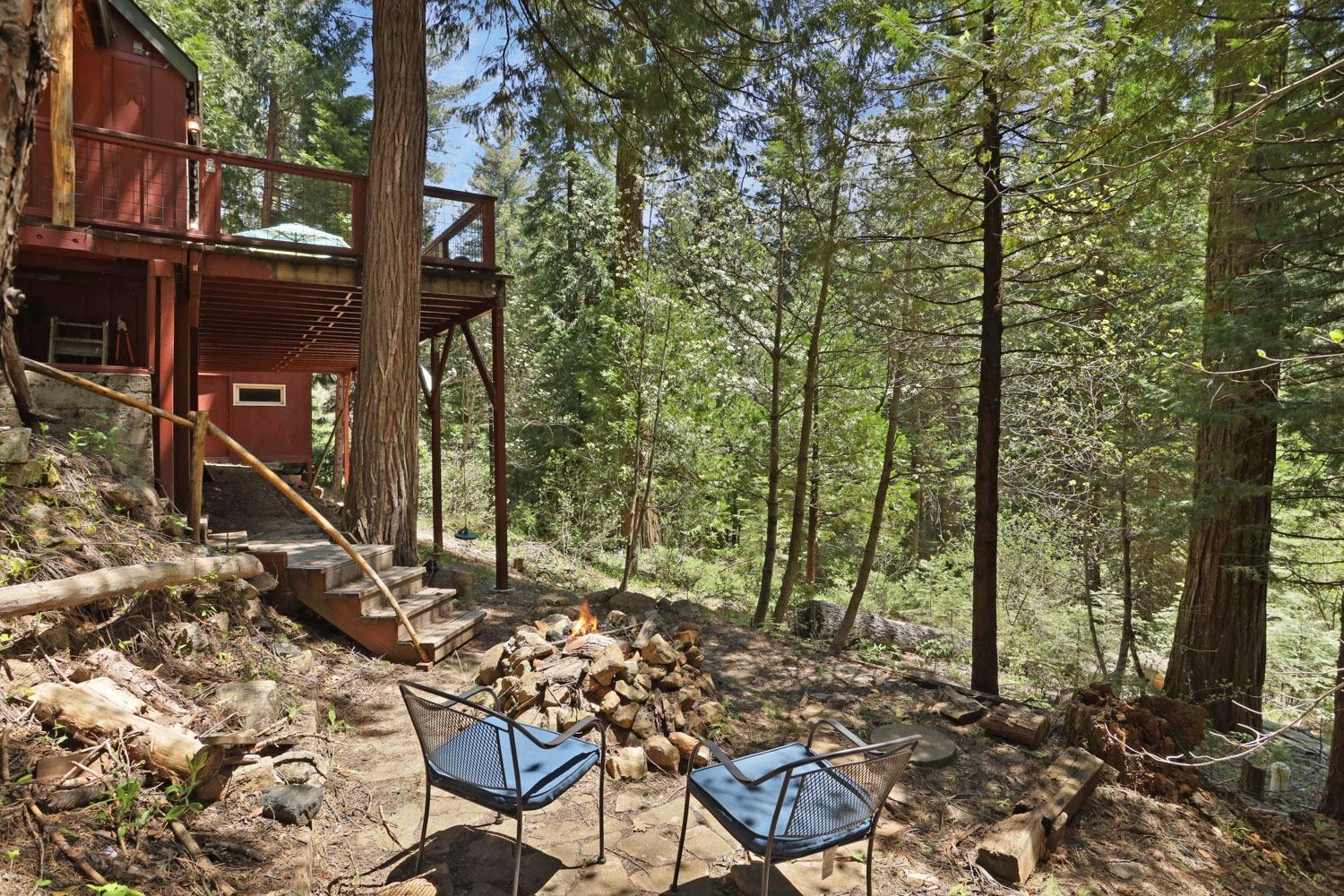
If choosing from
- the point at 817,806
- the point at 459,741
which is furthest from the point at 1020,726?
the point at 459,741

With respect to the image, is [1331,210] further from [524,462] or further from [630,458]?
[524,462]

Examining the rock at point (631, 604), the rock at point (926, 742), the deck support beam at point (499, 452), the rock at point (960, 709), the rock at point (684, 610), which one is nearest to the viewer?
the rock at point (926, 742)

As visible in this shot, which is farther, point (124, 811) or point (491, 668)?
point (491, 668)

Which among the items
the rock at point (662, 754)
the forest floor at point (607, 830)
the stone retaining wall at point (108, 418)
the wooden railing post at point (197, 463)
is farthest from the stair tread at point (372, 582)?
the rock at point (662, 754)

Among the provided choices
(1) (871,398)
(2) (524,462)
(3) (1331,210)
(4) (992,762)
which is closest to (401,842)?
(4) (992,762)

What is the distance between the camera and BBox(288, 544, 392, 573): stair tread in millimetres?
5812

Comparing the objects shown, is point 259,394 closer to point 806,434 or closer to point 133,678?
point 806,434

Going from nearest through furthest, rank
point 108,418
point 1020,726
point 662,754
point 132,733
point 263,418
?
point 132,733 < point 662,754 < point 1020,726 < point 108,418 < point 263,418

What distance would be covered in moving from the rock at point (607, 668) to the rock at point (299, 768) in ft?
5.41

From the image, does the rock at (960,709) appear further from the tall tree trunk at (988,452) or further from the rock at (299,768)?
the rock at (299,768)

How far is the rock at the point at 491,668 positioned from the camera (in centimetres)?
498

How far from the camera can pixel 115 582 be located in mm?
3746

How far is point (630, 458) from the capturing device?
47.7ft

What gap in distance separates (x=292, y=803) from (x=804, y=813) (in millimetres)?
2352
